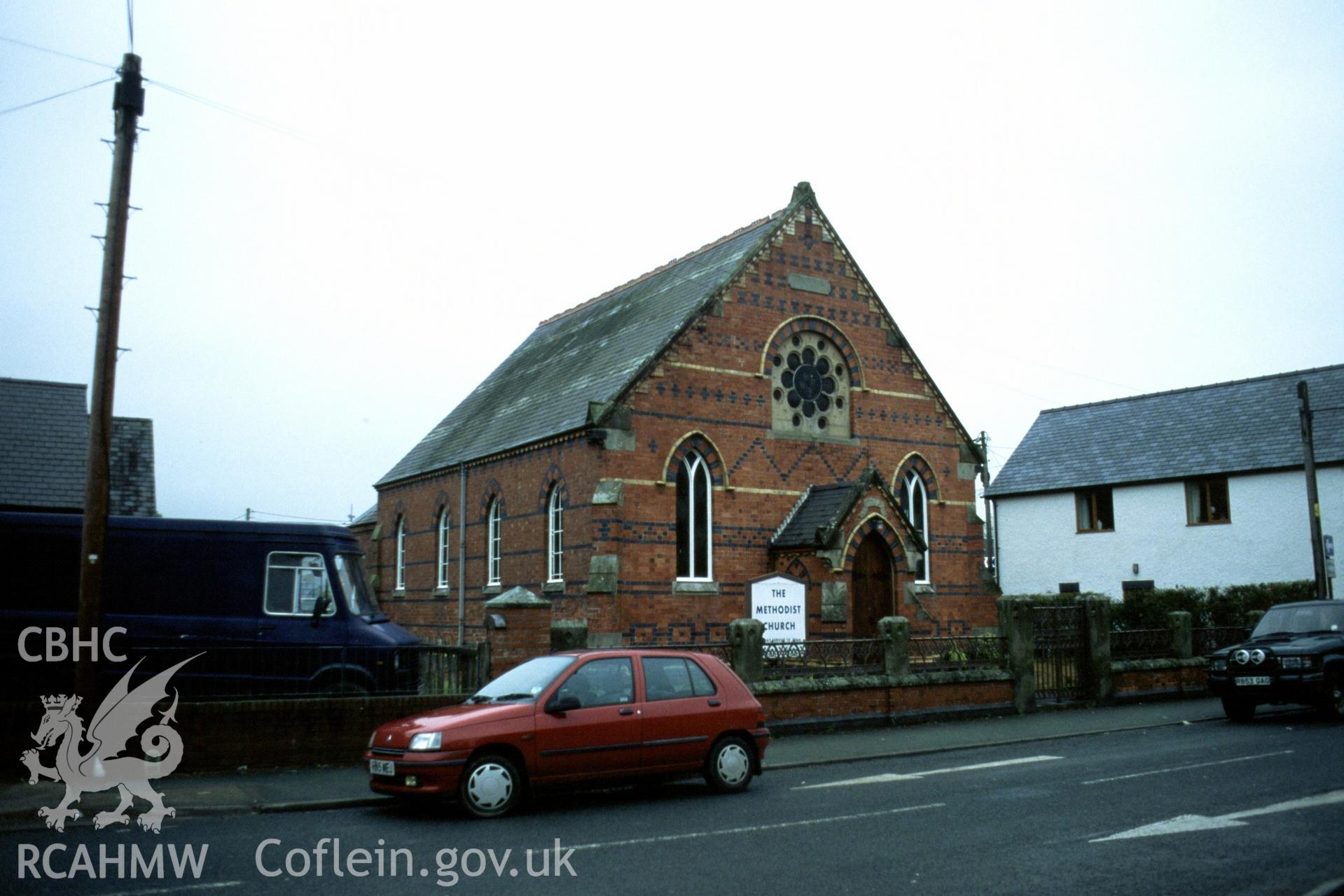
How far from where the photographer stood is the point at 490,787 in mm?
10273

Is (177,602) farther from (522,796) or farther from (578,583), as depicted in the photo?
(578,583)

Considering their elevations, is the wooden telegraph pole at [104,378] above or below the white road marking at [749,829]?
above

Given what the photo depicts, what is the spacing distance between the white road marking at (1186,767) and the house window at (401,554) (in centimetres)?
2503

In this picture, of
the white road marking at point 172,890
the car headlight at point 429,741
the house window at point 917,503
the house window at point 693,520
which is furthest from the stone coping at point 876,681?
the white road marking at point 172,890

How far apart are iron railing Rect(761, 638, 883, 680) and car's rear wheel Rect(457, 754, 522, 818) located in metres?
6.83

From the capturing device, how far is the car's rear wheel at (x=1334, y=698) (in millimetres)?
17469

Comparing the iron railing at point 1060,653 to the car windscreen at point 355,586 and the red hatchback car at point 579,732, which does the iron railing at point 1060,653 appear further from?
the car windscreen at point 355,586

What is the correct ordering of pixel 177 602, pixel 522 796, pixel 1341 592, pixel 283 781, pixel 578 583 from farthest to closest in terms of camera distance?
1. pixel 1341 592
2. pixel 578 583
3. pixel 177 602
4. pixel 283 781
5. pixel 522 796

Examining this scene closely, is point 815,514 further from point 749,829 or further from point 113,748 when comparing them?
point 749,829

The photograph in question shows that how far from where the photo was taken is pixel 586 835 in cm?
928

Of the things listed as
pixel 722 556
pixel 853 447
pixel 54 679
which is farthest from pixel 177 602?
pixel 853 447

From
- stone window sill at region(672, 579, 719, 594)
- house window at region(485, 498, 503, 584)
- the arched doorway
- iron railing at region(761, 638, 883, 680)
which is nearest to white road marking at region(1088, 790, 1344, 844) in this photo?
iron railing at region(761, 638, 883, 680)

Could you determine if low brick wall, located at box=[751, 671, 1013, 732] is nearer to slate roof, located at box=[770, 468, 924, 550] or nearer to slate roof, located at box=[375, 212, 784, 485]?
slate roof, located at box=[770, 468, 924, 550]

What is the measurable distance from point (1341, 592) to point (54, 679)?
31.2m
